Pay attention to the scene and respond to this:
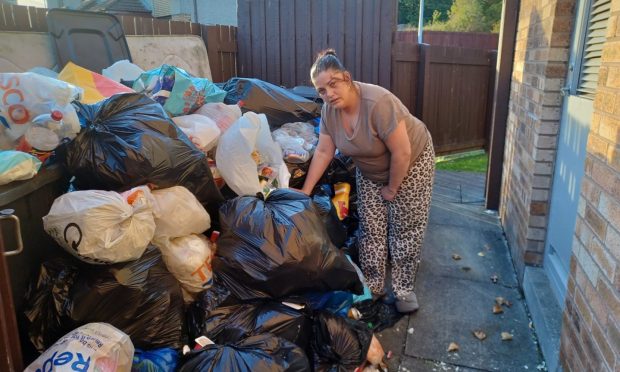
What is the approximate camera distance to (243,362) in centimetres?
185

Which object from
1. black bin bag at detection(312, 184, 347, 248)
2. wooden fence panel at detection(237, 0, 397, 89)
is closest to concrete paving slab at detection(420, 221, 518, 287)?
black bin bag at detection(312, 184, 347, 248)

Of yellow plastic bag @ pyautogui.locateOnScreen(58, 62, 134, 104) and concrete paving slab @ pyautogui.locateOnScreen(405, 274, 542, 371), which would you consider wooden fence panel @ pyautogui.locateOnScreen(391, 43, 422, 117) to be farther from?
yellow plastic bag @ pyautogui.locateOnScreen(58, 62, 134, 104)

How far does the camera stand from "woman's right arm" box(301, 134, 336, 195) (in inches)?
125

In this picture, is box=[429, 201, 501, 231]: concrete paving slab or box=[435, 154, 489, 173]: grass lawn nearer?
box=[429, 201, 501, 231]: concrete paving slab

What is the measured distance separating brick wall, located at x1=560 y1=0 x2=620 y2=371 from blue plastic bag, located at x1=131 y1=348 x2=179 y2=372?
163 centimetres

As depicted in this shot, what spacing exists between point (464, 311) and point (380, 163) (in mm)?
1185

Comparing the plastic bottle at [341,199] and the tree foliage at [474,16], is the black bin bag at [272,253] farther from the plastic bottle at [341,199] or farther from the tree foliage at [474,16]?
the tree foliage at [474,16]

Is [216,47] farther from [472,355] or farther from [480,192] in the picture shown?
[472,355]

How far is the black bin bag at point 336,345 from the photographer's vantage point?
240 cm

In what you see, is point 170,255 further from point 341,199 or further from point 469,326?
point 469,326

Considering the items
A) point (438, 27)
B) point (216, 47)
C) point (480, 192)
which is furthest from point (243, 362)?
point (438, 27)

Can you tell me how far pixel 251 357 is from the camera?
1.88 meters

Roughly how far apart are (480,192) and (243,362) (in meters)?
5.09

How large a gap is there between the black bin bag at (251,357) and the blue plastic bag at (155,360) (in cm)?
5
